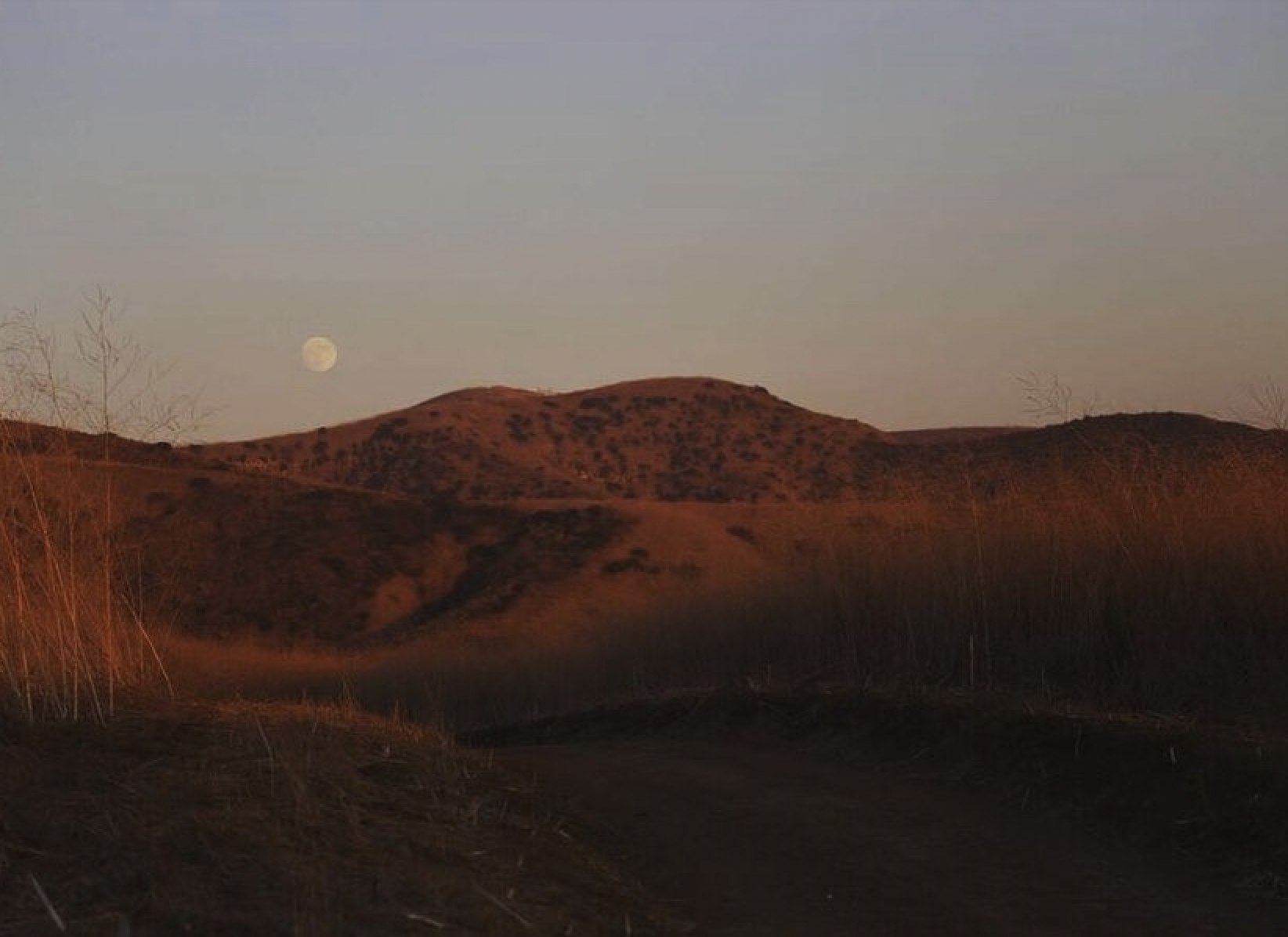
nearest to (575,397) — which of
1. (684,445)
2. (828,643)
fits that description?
(684,445)

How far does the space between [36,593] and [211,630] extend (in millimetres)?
33373

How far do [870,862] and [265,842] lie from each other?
3.63 meters

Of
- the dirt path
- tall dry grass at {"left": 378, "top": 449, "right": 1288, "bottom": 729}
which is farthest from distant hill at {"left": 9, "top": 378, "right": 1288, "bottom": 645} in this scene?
the dirt path

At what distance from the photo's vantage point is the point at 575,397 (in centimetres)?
9175

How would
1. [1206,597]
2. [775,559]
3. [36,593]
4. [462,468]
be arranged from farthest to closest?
[462,468] < [775,559] < [1206,597] < [36,593]

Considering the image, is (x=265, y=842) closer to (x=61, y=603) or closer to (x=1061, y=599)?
(x=61, y=603)

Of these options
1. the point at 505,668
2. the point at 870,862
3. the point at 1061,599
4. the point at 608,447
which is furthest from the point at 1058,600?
the point at 608,447

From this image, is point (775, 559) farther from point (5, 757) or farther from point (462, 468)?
point (462, 468)

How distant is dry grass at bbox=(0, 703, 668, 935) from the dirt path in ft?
2.23

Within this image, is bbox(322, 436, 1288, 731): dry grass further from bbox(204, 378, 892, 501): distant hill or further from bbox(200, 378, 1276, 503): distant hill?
bbox(204, 378, 892, 501): distant hill

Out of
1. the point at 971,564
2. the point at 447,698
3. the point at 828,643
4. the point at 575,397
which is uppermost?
the point at 575,397

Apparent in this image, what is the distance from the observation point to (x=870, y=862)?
7.76 metres

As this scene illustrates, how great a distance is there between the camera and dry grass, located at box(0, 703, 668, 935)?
532 cm

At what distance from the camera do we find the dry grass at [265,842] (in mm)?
5320
